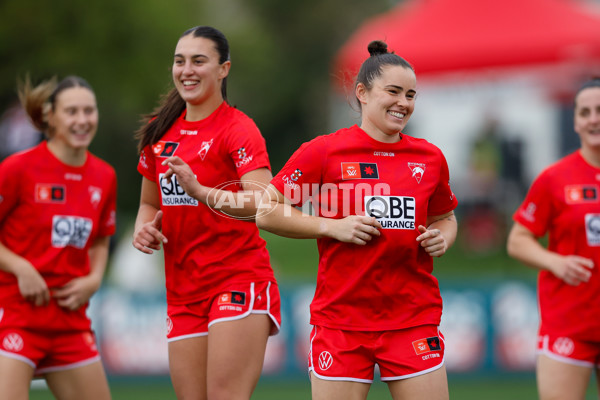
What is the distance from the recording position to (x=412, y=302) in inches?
167

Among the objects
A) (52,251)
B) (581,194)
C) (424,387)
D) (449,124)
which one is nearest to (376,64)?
(424,387)

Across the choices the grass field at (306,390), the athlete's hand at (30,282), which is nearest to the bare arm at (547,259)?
the athlete's hand at (30,282)

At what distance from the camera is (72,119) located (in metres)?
5.30

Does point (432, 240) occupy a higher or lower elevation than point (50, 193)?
lower

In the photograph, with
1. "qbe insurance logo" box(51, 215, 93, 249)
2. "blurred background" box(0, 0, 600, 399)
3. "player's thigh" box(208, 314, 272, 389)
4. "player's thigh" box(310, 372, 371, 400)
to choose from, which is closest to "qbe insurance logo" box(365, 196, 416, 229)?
"player's thigh" box(310, 372, 371, 400)

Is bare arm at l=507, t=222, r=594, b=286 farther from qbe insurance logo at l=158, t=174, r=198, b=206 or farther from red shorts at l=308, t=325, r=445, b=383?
qbe insurance logo at l=158, t=174, r=198, b=206

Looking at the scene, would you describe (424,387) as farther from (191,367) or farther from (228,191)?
(228,191)

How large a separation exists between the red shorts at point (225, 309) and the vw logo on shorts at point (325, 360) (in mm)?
559

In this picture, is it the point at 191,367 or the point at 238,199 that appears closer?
the point at 238,199

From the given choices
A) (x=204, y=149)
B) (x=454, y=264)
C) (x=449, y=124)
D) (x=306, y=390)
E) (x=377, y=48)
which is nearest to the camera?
(x=377, y=48)

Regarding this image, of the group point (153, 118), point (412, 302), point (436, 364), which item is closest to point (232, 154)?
point (153, 118)

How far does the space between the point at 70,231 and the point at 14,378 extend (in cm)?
92

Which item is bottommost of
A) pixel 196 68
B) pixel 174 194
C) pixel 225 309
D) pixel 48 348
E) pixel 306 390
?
pixel 306 390

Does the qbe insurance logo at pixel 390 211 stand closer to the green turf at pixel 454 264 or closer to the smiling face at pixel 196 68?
the smiling face at pixel 196 68
